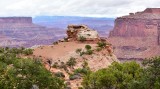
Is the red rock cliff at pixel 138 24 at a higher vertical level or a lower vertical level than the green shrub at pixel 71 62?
lower

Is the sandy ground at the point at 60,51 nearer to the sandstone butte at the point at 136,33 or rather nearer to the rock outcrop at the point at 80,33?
the rock outcrop at the point at 80,33

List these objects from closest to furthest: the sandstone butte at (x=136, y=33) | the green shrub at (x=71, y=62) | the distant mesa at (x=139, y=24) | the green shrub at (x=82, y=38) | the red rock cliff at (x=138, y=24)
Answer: the green shrub at (x=71, y=62) < the green shrub at (x=82, y=38) < the sandstone butte at (x=136, y=33) < the distant mesa at (x=139, y=24) < the red rock cliff at (x=138, y=24)

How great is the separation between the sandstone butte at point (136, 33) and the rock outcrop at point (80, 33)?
79997mm

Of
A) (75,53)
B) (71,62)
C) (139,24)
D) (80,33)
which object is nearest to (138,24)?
(139,24)

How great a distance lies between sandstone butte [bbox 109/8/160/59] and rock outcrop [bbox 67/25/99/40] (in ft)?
262

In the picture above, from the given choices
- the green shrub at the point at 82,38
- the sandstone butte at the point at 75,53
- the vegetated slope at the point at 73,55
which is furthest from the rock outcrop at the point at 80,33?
the vegetated slope at the point at 73,55

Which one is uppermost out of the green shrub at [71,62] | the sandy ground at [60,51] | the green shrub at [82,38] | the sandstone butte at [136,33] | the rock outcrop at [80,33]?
the rock outcrop at [80,33]

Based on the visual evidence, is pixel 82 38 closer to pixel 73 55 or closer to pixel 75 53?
pixel 75 53

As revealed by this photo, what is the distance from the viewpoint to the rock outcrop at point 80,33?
6075 cm

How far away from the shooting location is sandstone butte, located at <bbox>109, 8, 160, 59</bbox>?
479 feet

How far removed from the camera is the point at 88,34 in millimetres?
60750

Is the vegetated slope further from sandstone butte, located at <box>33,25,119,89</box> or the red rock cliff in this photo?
the red rock cliff

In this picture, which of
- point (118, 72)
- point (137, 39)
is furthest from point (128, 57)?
point (118, 72)

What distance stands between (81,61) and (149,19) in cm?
10480
